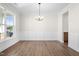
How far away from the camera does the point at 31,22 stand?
35.6ft

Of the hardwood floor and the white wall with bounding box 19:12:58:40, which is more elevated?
the white wall with bounding box 19:12:58:40

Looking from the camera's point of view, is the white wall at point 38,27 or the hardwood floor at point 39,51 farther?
the white wall at point 38,27

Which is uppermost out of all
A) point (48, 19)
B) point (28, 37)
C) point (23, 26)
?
point (48, 19)

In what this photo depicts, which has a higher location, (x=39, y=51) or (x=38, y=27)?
(x=38, y=27)

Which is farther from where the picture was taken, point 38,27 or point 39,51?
point 38,27

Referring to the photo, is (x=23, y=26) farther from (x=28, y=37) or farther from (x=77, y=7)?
(x=77, y=7)

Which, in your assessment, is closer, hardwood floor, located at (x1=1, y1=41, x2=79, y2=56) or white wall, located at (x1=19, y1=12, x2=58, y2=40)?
hardwood floor, located at (x1=1, y1=41, x2=79, y2=56)

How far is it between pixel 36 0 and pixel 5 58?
4.32ft

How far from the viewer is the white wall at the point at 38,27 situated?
10781mm

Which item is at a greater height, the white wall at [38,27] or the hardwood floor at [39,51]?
the white wall at [38,27]

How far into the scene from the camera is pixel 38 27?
1084cm

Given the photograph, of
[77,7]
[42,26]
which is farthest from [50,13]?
[77,7]

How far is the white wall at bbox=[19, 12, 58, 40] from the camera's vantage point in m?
10.8

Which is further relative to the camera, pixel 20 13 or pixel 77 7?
pixel 20 13
